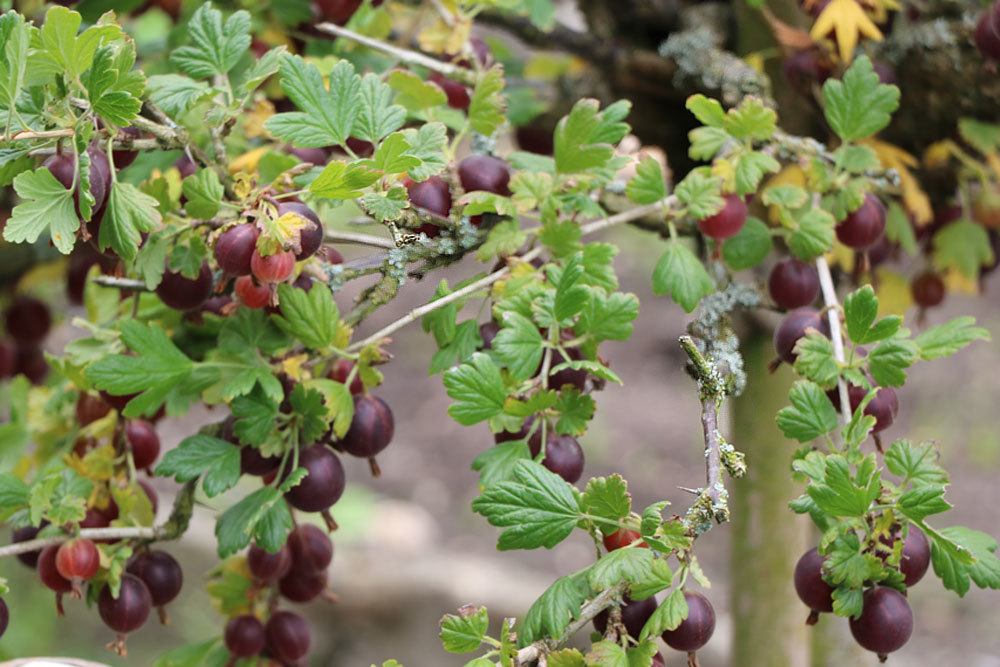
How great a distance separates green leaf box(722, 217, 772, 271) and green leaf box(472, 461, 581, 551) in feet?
1.00

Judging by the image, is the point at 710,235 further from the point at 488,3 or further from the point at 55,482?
the point at 55,482

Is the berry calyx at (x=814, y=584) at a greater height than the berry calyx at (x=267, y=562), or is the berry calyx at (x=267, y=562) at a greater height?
the berry calyx at (x=814, y=584)

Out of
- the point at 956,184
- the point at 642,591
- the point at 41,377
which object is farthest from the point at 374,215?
the point at 41,377

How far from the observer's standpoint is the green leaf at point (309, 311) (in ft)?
2.35

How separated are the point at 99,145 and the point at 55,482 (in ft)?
0.81

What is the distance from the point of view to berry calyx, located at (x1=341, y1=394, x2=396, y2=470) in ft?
2.52

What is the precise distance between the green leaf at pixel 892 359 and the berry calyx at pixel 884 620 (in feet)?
A: 0.45

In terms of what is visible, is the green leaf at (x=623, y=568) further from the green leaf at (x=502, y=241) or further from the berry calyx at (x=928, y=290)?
the berry calyx at (x=928, y=290)

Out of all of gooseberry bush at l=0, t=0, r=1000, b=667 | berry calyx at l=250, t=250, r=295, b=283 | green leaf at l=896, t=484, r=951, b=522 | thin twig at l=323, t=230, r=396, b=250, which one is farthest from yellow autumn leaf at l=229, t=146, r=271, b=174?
green leaf at l=896, t=484, r=951, b=522

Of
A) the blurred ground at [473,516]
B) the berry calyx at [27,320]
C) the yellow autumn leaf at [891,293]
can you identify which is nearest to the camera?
the yellow autumn leaf at [891,293]

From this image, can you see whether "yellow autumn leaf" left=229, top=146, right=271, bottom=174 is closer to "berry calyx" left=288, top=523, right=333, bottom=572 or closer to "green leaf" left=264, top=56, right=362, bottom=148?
"green leaf" left=264, top=56, right=362, bottom=148

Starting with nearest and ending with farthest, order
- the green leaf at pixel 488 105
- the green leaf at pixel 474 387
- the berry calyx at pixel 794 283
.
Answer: the green leaf at pixel 474 387 < the green leaf at pixel 488 105 < the berry calyx at pixel 794 283

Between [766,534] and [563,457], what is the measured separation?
54cm

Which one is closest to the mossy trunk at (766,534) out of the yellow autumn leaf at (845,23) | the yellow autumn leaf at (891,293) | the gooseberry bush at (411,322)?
the yellow autumn leaf at (891,293)
